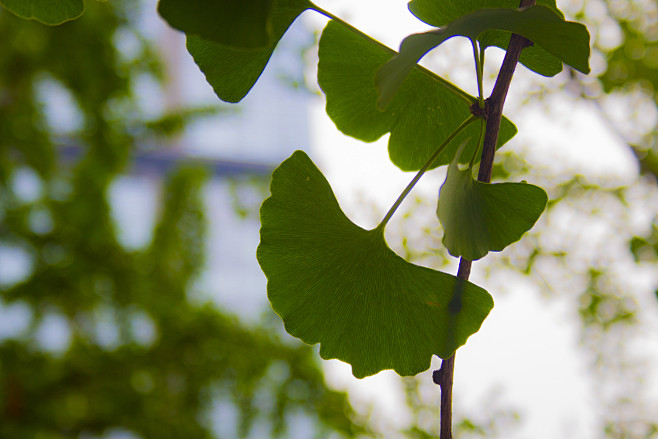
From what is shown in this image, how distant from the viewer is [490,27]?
0.13m

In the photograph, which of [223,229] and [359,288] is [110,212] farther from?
[223,229]

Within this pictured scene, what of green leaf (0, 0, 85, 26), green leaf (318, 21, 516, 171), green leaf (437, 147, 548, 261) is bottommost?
green leaf (437, 147, 548, 261)

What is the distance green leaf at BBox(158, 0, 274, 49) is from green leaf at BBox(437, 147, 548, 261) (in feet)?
0.28

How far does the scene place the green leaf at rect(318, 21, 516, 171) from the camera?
8.8 inches

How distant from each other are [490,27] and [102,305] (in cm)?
156

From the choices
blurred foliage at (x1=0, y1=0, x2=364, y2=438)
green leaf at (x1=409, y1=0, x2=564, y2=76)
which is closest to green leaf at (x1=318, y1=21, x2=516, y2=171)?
green leaf at (x1=409, y1=0, x2=564, y2=76)

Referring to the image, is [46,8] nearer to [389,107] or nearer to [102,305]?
[389,107]

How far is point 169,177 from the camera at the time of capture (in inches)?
63.4

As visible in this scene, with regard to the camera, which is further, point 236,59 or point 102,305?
point 102,305

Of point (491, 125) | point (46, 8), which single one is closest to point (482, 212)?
point (491, 125)

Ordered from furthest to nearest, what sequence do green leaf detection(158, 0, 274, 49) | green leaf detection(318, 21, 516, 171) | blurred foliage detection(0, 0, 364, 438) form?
blurred foliage detection(0, 0, 364, 438) < green leaf detection(318, 21, 516, 171) < green leaf detection(158, 0, 274, 49)

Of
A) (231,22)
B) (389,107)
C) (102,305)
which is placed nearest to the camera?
(231,22)

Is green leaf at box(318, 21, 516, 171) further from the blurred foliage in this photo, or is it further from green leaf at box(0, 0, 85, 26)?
the blurred foliage

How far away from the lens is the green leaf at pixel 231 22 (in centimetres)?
11
